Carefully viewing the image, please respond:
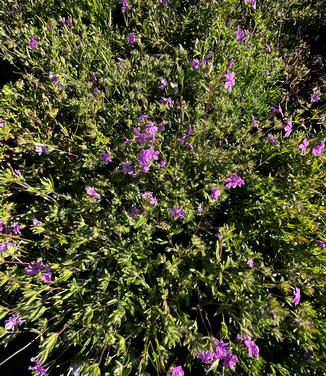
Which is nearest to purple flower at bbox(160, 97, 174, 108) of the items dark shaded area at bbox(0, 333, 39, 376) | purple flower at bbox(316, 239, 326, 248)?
purple flower at bbox(316, 239, 326, 248)

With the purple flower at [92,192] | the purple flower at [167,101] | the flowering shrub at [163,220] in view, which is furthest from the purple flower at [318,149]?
the purple flower at [92,192]

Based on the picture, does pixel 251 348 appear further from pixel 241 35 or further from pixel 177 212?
pixel 241 35

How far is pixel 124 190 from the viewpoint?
2.34 m

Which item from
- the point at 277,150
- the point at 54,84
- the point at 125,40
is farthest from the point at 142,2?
the point at 277,150

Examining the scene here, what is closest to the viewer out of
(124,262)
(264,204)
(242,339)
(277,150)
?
(242,339)

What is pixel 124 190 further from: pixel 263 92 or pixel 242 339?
pixel 263 92

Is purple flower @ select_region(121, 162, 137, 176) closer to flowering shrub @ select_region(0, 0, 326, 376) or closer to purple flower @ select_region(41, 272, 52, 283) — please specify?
flowering shrub @ select_region(0, 0, 326, 376)

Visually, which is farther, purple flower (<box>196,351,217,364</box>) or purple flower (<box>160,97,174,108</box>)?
purple flower (<box>160,97,174,108</box>)

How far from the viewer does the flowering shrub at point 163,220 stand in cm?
199

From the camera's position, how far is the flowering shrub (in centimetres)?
199

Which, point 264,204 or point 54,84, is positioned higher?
point 54,84

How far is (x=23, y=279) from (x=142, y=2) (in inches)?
97.1


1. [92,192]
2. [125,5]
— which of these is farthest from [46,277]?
[125,5]

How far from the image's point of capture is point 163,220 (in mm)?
2367
